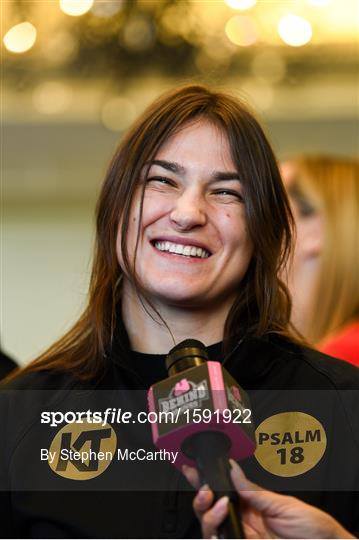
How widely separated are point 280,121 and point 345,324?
6.63 ft

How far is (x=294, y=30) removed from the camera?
138 inches

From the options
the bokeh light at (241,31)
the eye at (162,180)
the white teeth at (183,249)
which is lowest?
the white teeth at (183,249)

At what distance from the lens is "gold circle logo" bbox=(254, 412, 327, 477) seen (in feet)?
4.58

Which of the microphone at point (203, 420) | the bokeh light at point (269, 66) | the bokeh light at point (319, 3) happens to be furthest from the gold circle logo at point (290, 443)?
the bokeh light at point (269, 66)

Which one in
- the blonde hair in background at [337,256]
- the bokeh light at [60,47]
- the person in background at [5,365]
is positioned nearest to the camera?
the person in background at [5,365]

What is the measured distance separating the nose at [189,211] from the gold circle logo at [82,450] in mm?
314

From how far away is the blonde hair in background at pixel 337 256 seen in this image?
2.47m

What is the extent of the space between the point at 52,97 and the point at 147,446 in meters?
2.92

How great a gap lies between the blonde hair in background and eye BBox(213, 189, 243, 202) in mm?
1015

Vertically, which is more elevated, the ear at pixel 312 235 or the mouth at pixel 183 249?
the ear at pixel 312 235

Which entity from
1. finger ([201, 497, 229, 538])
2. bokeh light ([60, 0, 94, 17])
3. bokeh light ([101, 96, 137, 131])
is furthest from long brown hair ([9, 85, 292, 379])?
bokeh light ([101, 96, 137, 131])

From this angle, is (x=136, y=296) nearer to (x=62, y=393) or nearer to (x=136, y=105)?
(x=62, y=393)

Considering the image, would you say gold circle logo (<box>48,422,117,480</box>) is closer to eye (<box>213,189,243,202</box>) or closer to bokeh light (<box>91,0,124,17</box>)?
eye (<box>213,189,243,202</box>)

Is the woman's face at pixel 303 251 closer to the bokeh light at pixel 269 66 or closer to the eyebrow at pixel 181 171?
the eyebrow at pixel 181 171
